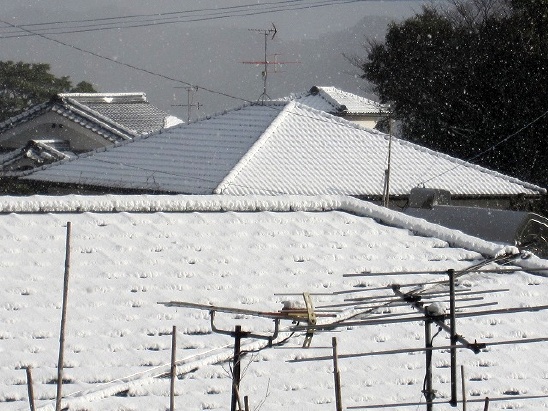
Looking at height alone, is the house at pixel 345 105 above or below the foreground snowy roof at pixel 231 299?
above

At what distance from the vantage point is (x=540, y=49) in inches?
1194

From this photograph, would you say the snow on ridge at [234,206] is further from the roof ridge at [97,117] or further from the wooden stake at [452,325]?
the roof ridge at [97,117]

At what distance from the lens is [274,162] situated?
19.1 m

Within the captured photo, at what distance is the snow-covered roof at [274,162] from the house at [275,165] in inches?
1.0

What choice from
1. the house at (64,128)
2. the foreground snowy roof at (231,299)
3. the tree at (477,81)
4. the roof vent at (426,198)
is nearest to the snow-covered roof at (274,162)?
the roof vent at (426,198)

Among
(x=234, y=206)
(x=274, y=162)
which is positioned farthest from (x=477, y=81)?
(x=234, y=206)

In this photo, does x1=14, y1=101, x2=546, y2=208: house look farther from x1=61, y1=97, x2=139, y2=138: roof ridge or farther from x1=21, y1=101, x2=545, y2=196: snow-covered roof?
x1=61, y1=97, x2=139, y2=138: roof ridge

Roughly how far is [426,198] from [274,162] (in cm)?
436

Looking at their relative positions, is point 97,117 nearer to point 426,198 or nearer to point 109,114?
point 109,114

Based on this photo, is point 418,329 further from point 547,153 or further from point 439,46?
point 439,46

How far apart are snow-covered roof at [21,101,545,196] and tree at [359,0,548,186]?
785 centimetres

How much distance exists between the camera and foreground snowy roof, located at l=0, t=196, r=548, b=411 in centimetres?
470

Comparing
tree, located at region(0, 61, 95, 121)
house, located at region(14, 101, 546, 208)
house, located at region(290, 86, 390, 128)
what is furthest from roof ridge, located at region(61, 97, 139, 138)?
tree, located at region(0, 61, 95, 121)

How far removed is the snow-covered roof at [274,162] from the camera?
18.6 m
